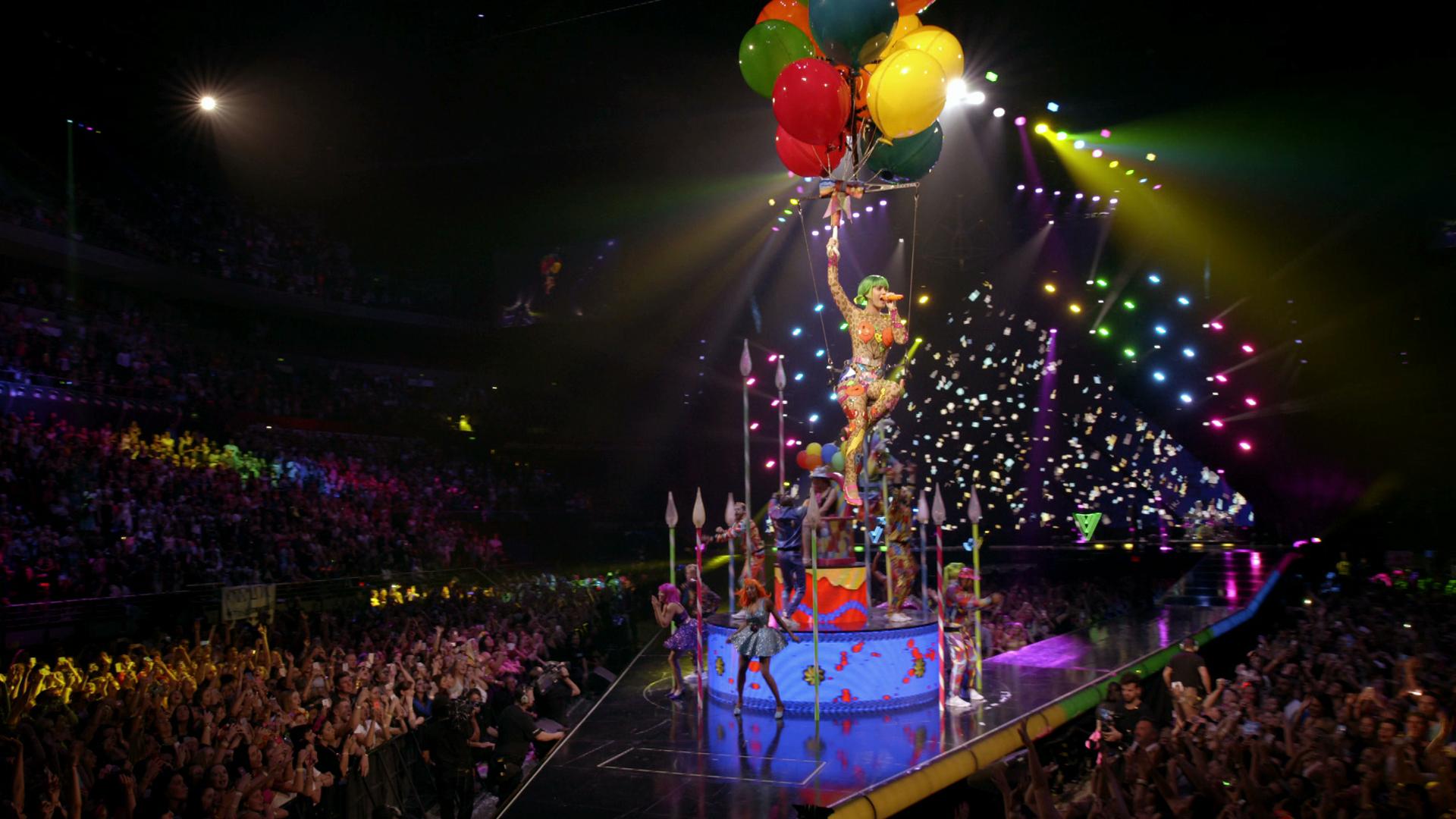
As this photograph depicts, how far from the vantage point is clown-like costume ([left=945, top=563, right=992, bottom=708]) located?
10.6m

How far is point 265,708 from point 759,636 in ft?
14.9

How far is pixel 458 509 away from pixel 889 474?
12.3 m

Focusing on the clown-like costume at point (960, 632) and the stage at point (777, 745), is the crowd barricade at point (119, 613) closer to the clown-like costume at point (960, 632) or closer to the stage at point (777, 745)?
the stage at point (777, 745)

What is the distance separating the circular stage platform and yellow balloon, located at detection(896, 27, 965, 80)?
5.70 m

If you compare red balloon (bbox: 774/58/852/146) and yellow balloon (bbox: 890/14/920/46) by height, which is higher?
yellow balloon (bbox: 890/14/920/46)

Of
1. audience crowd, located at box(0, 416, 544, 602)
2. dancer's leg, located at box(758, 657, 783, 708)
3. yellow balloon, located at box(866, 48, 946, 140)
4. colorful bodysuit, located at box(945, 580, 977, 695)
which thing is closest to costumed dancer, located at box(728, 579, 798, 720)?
dancer's leg, located at box(758, 657, 783, 708)

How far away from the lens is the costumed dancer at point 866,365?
11211 mm

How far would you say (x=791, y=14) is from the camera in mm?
9109

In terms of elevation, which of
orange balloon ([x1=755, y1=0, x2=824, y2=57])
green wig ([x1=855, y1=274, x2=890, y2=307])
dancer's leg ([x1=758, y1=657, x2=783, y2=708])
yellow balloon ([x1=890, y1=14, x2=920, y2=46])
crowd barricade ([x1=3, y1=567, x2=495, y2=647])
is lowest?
dancer's leg ([x1=758, y1=657, x2=783, y2=708])

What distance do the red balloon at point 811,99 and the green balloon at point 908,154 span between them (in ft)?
3.10

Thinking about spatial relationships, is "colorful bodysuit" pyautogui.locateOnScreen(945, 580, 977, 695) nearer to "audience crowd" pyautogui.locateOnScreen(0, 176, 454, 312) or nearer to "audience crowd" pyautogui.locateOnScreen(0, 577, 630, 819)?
"audience crowd" pyautogui.locateOnScreen(0, 577, 630, 819)

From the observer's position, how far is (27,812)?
5.50 m

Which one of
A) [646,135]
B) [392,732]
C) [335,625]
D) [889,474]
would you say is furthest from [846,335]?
[392,732]

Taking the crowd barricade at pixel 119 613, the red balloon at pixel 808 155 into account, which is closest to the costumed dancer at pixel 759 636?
the red balloon at pixel 808 155
